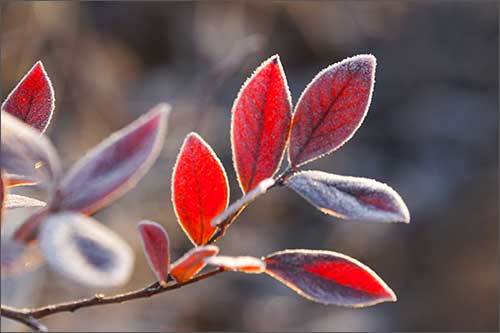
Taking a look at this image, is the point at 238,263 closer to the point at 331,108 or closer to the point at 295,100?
the point at 331,108

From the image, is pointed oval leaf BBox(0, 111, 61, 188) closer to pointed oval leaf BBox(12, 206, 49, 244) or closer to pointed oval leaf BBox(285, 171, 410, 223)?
pointed oval leaf BBox(12, 206, 49, 244)

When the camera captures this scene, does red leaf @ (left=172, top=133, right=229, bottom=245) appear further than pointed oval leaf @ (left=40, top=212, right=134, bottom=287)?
Yes

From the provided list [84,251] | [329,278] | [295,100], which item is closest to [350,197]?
[329,278]

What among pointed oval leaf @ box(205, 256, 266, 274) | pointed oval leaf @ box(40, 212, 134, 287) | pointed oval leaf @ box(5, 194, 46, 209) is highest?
pointed oval leaf @ box(5, 194, 46, 209)

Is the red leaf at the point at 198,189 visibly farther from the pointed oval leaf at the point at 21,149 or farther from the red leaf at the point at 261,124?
the pointed oval leaf at the point at 21,149

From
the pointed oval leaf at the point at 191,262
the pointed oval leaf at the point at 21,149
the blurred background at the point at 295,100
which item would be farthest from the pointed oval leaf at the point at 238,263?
the blurred background at the point at 295,100

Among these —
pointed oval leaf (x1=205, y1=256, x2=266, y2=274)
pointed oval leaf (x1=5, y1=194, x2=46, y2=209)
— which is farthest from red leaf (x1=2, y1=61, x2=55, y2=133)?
pointed oval leaf (x1=205, y1=256, x2=266, y2=274)
